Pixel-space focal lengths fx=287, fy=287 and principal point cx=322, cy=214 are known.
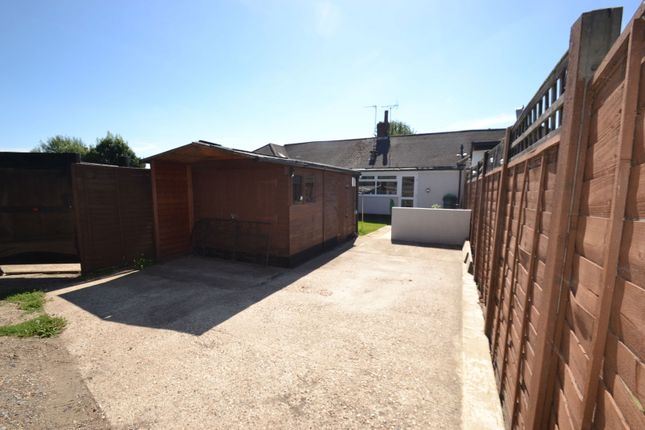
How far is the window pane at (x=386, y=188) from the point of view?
18281 millimetres

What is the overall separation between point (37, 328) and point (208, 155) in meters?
4.57

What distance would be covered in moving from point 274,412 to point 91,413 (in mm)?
1680

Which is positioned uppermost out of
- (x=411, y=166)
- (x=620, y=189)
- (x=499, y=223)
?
(x=411, y=166)

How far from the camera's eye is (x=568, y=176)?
135 cm

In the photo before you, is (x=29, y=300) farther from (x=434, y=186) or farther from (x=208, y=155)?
(x=434, y=186)

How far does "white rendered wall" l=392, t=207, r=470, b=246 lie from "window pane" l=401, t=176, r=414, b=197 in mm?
7309

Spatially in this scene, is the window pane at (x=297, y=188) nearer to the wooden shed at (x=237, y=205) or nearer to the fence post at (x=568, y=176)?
the wooden shed at (x=237, y=205)

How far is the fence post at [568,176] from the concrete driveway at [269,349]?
1452 mm

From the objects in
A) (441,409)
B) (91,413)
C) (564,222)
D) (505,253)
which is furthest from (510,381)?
(91,413)

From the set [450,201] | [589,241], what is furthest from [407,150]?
[589,241]

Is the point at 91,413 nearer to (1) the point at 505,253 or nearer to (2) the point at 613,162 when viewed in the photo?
(2) the point at 613,162

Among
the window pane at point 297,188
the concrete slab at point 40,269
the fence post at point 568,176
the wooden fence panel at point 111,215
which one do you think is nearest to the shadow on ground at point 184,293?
the wooden fence panel at point 111,215

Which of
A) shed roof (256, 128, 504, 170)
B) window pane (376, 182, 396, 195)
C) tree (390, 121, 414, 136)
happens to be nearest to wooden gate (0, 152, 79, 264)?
window pane (376, 182, 396, 195)

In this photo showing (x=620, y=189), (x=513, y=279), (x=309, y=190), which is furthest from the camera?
(x=309, y=190)
